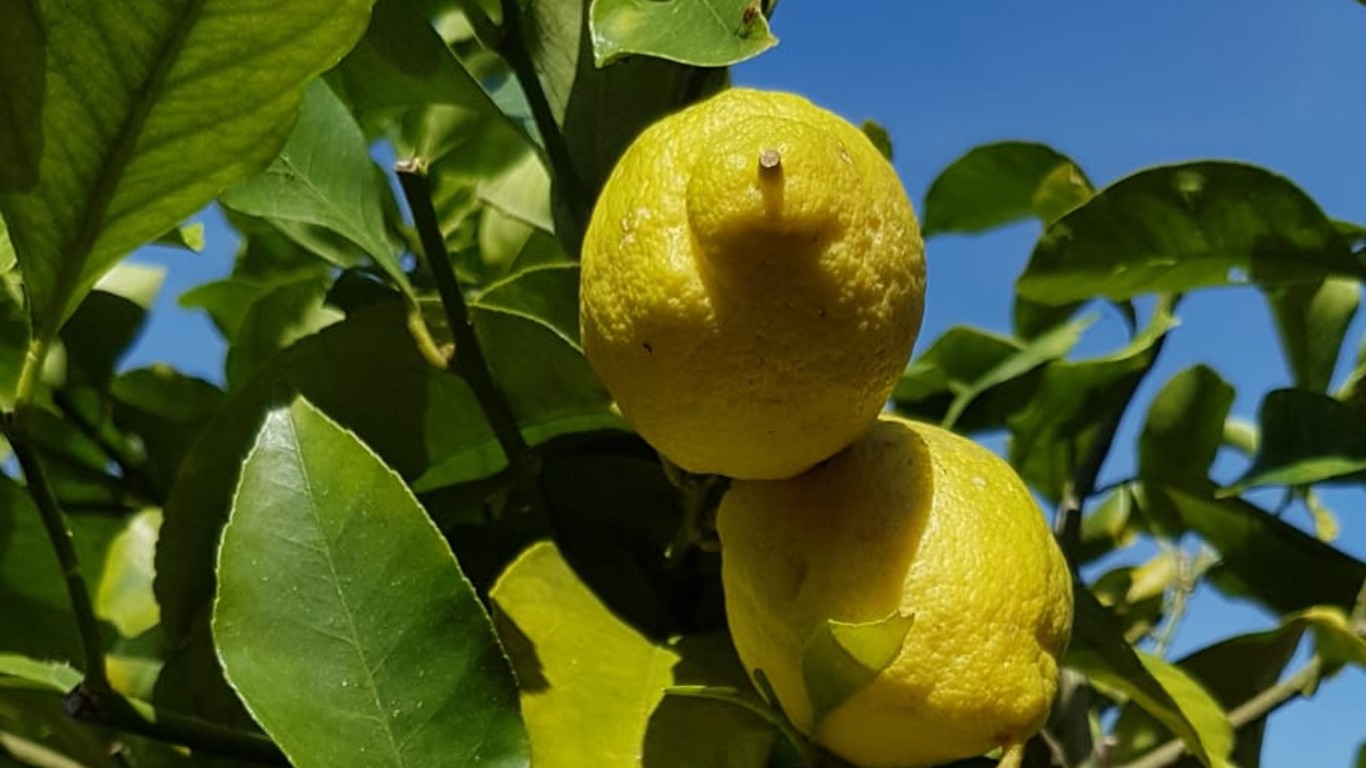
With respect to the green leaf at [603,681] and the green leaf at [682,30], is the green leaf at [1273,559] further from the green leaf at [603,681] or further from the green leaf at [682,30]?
the green leaf at [682,30]

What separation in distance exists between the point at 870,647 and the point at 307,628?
223 millimetres

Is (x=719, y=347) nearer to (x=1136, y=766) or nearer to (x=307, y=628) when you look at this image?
(x=307, y=628)

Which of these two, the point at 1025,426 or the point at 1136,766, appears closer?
the point at 1136,766

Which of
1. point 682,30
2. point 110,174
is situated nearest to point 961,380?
point 682,30

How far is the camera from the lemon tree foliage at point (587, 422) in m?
0.55

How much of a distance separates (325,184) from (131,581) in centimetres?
39

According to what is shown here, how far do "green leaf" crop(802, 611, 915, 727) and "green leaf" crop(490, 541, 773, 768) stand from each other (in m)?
0.09

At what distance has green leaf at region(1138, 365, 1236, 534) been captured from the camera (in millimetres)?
1104

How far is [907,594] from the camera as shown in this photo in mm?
575

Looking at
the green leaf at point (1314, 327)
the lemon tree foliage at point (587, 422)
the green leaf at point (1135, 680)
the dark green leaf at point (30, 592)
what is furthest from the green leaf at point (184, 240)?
the green leaf at point (1314, 327)

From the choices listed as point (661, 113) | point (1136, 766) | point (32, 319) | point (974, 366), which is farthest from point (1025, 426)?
point (32, 319)

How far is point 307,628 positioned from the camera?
58 centimetres

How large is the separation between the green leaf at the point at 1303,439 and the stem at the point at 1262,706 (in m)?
0.14

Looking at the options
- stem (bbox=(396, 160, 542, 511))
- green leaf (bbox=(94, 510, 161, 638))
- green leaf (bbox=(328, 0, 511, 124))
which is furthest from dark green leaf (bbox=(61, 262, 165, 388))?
stem (bbox=(396, 160, 542, 511))
